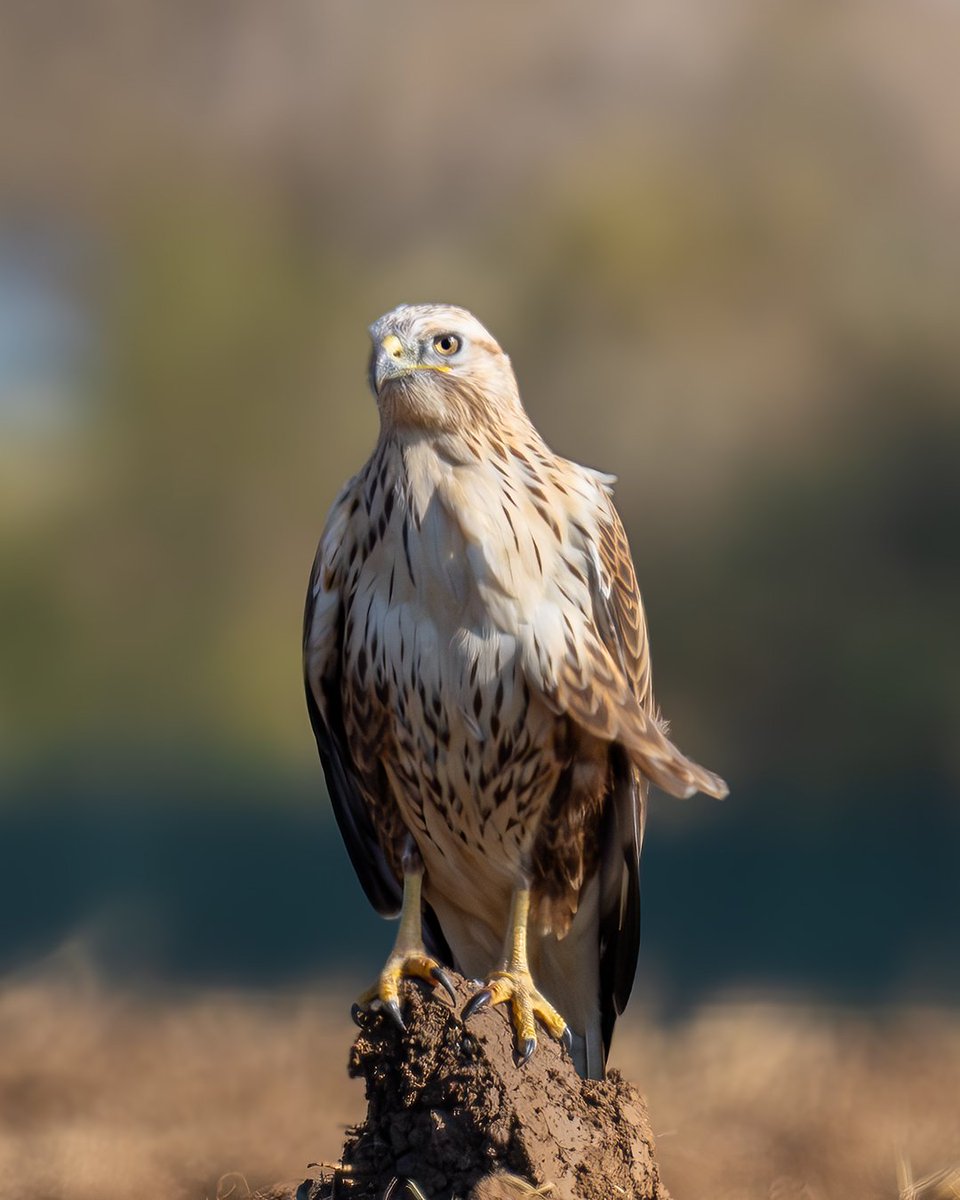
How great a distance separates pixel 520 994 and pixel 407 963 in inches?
8.5

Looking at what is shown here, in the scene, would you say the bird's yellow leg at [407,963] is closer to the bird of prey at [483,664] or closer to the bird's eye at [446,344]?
the bird of prey at [483,664]

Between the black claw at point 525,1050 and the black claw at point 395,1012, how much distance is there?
204 millimetres

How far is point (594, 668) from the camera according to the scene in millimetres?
3109

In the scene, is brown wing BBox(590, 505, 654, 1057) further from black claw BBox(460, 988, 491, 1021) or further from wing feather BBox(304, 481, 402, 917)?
black claw BBox(460, 988, 491, 1021)

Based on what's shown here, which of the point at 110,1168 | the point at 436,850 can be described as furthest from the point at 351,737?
the point at 110,1168

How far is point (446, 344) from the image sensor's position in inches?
121

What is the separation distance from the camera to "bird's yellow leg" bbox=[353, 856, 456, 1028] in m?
2.82

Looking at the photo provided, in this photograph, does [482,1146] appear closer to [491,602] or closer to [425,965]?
[425,965]

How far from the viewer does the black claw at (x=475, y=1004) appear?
8.98 feet

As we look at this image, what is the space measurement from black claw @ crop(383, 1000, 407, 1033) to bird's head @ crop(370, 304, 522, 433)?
1060 mm

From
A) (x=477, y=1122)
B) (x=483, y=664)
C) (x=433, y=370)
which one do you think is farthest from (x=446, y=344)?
(x=477, y=1122)

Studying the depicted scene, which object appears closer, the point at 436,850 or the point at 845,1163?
the point at 436,850

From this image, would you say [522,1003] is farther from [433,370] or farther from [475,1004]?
[433,370]

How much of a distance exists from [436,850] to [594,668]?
528 mm
